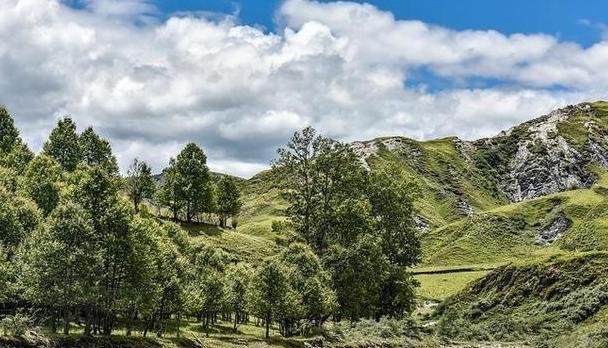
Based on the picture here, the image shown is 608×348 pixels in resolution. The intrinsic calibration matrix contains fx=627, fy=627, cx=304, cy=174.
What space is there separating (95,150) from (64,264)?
120771 mm

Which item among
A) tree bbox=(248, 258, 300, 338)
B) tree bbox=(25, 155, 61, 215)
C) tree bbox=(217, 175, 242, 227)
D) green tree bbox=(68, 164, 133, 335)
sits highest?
tree bbox=(217, 175, 242, 227)

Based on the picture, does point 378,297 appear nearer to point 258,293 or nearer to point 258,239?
point 258,293

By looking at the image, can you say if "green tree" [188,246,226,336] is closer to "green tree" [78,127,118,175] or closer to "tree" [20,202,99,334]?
"tree" [20,202,99,334]

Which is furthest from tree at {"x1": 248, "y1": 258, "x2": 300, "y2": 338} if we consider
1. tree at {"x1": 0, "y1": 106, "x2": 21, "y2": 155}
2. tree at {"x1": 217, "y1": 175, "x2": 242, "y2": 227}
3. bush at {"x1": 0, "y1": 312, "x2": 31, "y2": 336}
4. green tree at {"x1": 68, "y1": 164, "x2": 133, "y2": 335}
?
tree at {"x1": 0, "y1": 106, "x2": 21, "y2": 155}

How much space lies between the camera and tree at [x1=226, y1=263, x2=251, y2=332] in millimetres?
81375

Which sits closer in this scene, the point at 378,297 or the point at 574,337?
the point at 574,337

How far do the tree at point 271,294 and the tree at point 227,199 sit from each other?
84.6 m

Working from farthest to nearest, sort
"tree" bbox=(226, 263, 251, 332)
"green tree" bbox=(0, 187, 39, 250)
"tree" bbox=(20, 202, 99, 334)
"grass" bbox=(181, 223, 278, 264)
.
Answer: "grass" bbox=(181, 223, 278, 264) → "green tree" bbox=(0, 187, 39, 250) → "tree" bbox=(226, 263, 251, 332) → "tree" bbox=(20, 202, 99, 334)

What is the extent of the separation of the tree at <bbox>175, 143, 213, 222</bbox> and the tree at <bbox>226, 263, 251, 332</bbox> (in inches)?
2524

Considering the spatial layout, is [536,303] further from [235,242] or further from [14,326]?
[14,326]

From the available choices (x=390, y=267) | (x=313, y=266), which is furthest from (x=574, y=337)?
(x=313, y=266)

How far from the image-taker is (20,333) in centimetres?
4803

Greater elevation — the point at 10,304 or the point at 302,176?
the point at 302,176

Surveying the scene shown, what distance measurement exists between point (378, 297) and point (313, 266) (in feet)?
51.5
